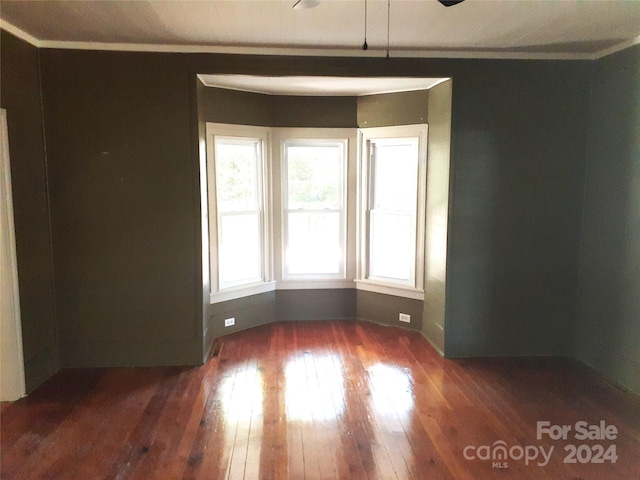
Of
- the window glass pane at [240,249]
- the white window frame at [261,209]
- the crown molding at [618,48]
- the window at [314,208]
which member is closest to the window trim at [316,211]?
the window at [314,208]

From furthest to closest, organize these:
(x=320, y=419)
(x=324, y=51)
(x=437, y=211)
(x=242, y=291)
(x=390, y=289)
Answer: (x=390, y=289) < (x=242, y=291) < (x=437, y=211) < (x=324, y=51) < (x=320, y=419)

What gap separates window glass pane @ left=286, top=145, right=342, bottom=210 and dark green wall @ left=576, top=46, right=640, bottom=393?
2.36 m

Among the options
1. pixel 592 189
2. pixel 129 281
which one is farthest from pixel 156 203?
pixel 592 189

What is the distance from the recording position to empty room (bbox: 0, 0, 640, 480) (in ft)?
9.30

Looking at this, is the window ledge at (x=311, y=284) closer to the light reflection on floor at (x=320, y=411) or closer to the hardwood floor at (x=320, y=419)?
the hardwood floor at (x=320, y=419)

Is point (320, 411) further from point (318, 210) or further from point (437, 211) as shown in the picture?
point (318, 210)

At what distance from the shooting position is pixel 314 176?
5078mm

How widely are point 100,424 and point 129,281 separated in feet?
3.88

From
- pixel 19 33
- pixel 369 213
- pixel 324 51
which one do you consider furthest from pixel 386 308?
pixel 19 33

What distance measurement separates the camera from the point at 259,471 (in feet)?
8.34

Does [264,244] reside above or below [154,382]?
above

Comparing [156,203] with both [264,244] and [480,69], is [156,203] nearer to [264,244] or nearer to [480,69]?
[264,244]

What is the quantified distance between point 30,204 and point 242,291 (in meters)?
2.05

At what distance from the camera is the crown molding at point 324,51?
356 cm
